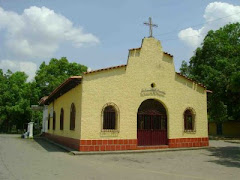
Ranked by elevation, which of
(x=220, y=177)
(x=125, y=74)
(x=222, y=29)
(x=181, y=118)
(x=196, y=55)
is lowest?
(x=220, y=177)

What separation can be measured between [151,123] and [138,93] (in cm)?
207

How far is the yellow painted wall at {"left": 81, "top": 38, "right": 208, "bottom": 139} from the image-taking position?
13.9 m

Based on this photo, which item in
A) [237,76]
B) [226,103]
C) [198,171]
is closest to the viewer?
[198,171]

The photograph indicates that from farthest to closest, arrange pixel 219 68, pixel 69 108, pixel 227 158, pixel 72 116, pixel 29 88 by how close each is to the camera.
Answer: pixel 29 88, pixel 219 68, pixel 69 108, pixel 72 116, pixel 227 158

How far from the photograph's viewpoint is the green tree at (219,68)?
28019 mm

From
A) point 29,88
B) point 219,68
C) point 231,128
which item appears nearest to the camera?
point 219,68

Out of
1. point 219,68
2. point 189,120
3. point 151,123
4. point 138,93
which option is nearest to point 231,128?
point 219,68

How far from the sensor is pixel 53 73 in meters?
41.0

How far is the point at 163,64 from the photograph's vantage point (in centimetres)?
1631

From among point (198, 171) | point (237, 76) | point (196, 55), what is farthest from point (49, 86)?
point (198, 171)

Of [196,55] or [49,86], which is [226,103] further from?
[49,86]

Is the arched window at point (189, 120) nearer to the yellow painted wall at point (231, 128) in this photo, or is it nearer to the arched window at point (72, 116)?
the arched window at point (72, 116)

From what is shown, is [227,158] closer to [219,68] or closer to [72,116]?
[72,116]

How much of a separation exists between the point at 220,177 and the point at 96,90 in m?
7.67
